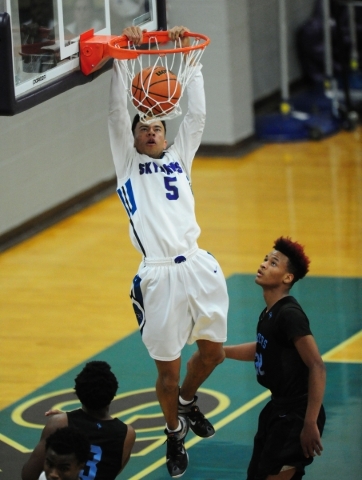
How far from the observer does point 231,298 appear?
8883mm

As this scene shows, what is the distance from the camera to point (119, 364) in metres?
7.68

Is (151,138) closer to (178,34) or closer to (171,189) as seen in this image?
(171,189)

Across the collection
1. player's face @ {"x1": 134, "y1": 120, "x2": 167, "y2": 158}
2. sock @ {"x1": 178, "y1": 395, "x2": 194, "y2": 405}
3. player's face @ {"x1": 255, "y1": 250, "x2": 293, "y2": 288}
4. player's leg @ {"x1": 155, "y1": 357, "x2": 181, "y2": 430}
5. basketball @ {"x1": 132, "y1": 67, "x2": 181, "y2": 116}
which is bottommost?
sock @ {"x1": 178, "y1": 395, "x2": 194, "y2": 405}

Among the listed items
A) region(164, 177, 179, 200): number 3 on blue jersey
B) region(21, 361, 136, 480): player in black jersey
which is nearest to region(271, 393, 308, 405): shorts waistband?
region(21, 361, 136, 480): player in black jersey

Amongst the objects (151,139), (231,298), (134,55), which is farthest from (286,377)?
(231,298)

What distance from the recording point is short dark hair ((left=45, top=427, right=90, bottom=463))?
4391mm

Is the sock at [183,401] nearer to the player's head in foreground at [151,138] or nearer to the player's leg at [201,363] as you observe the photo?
the player's leg at [201,363]

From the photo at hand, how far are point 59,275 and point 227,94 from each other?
4.32m

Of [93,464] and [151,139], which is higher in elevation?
[151,139]

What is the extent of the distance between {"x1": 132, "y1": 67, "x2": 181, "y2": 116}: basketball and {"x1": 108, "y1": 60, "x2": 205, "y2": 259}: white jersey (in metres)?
0.09

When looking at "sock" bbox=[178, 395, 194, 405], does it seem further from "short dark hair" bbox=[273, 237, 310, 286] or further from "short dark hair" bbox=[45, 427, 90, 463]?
"short dark hair" bbox=[45, 427, 90, 463]

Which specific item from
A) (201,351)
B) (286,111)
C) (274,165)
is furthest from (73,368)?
(286,111)

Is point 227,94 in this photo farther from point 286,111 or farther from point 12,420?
point 12,420

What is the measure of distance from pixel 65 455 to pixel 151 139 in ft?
6.87
